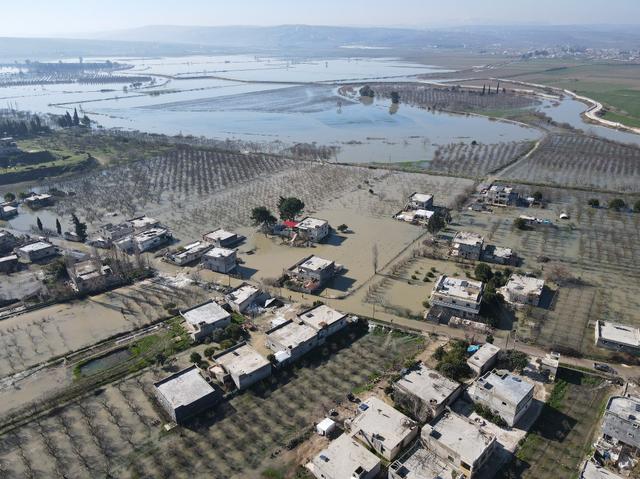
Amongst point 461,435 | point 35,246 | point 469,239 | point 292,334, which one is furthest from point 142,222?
point 461,435

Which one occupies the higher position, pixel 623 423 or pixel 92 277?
pixel 92 277

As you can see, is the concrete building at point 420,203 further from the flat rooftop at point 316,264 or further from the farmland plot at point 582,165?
the farmland plot at point 582,165

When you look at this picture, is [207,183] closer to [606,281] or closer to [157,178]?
[157,178]

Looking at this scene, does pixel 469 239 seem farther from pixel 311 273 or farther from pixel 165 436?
pixel 165 436

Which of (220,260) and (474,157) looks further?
(474,157)

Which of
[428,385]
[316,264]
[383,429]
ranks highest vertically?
[316,264]

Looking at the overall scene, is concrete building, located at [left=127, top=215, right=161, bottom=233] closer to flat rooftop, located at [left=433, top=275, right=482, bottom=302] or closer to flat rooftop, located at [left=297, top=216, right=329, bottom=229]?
flat rooftop, located at [left=297, top=216, right=329, bottom=229]

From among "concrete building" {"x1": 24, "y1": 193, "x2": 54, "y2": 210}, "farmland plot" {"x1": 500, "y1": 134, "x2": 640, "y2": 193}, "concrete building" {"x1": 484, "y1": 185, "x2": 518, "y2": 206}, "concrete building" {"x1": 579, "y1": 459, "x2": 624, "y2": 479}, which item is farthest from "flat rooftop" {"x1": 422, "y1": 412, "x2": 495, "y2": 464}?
"concrete building" {"x1": 24, "y1": 193, "x2": 54, "y2": 210}

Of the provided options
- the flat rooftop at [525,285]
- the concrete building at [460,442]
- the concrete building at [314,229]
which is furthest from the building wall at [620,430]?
the concrete building at [314,229]

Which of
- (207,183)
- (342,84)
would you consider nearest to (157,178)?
(207,183)
